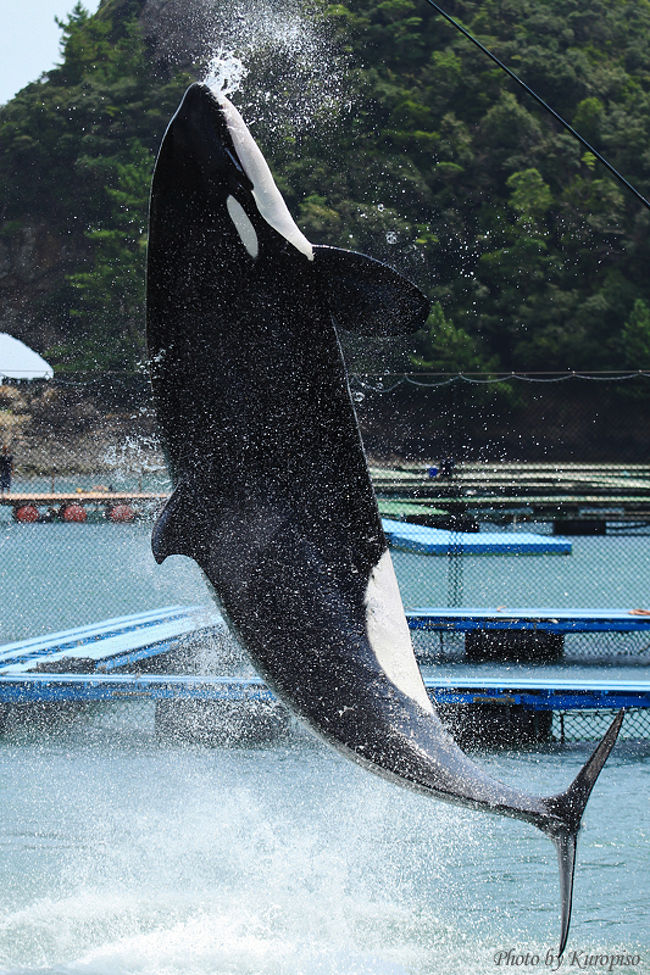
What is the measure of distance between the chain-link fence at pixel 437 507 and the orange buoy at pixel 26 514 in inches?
2.6

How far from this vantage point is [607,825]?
6.80 meters

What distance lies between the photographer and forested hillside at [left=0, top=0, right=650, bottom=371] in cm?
5166

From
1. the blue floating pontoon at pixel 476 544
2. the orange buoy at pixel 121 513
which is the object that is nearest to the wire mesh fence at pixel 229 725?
the blue floating pontoon at pixel 476 544

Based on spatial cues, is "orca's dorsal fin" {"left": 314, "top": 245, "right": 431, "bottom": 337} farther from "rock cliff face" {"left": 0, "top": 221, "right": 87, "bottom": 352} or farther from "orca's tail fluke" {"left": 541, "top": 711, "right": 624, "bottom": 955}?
"rock cliff face" {"left": 0, "top": 221, "right": 87, "bottom": 352}

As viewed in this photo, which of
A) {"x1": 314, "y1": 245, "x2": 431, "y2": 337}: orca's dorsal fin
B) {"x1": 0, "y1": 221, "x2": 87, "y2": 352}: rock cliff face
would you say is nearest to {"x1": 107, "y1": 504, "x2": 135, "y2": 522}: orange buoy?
{"x1": 314, "y1": 245, "x2": 431, "y2": 337}: orca's dorsal fin

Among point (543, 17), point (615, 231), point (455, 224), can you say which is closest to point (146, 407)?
point (455, 224)

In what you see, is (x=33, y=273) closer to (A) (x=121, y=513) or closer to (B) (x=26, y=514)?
(B) (x=26, y=514)

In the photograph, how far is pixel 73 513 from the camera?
25094mm

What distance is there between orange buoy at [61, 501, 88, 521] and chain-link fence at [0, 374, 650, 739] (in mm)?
57

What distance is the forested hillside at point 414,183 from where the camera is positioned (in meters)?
51.7

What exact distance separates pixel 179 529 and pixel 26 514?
22477 mm

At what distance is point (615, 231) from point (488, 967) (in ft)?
185

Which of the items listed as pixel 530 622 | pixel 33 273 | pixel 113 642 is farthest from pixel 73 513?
pixel 33 273

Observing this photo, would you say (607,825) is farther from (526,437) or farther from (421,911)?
(526,437)
